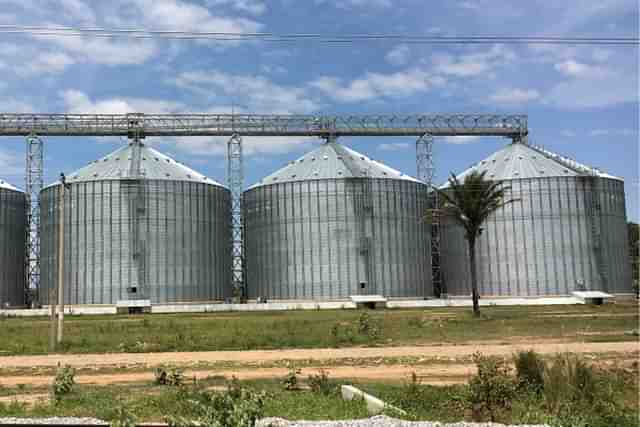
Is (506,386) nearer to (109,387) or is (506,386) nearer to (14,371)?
(109,387)

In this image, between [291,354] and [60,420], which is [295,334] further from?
[60,420]

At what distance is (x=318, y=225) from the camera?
89.4 metres

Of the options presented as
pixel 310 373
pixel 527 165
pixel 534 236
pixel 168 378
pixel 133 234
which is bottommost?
pixel 310 373

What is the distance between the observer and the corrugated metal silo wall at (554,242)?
8788cm

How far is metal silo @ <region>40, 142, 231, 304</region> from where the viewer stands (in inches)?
3342

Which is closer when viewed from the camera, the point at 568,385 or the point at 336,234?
the point at 568,385

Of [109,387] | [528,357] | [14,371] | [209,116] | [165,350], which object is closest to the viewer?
[528,357]

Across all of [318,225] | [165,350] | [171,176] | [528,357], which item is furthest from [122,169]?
[528,357]

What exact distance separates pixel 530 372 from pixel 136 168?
76.0 meters

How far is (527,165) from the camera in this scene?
94375 millimetres

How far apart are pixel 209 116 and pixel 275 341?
61.8 metres

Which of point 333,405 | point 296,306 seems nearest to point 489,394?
point 333,405

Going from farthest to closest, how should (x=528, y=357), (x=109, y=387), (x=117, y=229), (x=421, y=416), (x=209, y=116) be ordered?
1. (x=209, y=116)
2. (x=117, y=229)
3. (x=109, y=387)
4. (x=528, y=357)
5. (x=421, y=416)

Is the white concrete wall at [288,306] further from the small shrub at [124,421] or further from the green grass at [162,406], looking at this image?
the small shrub at [124,421]
